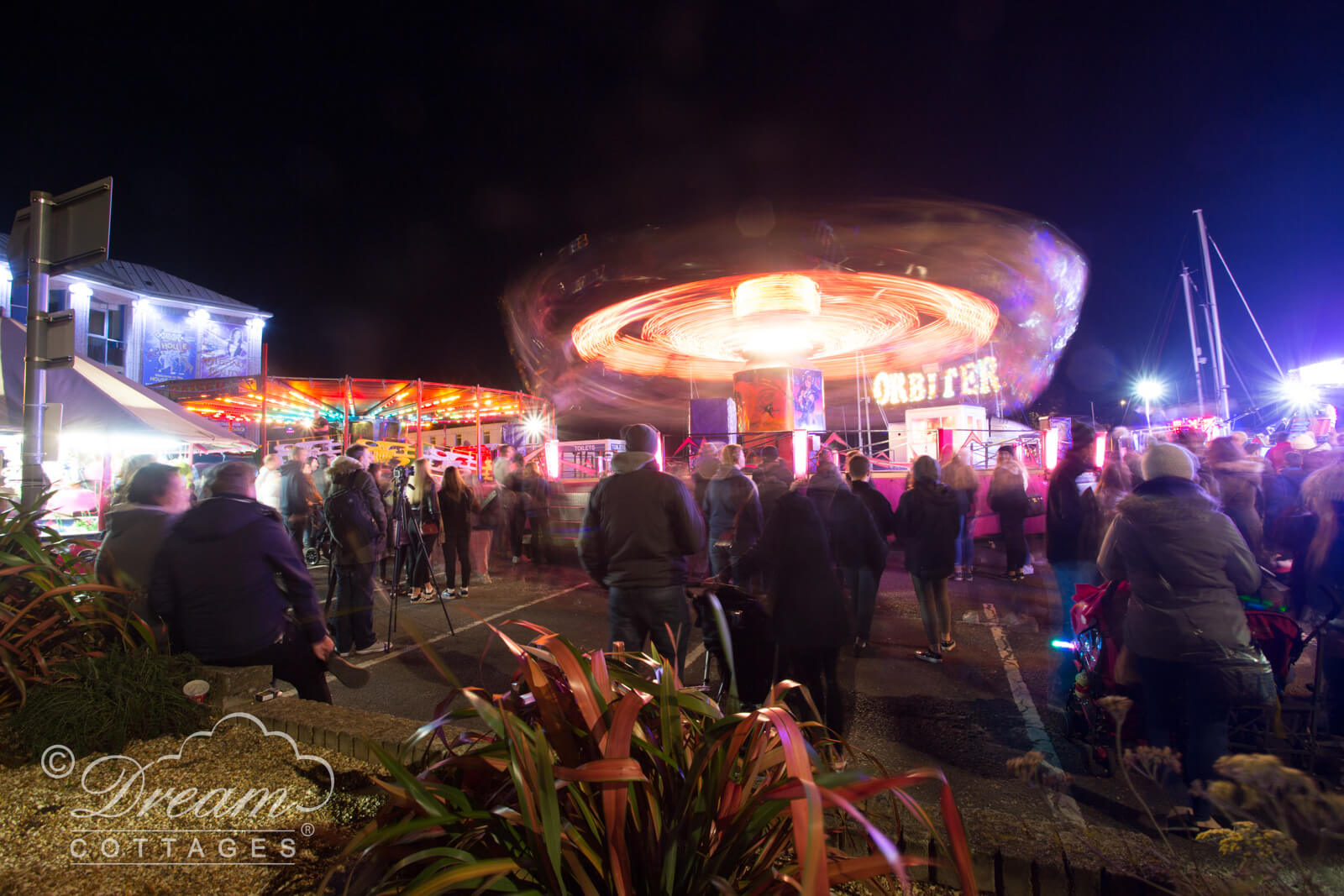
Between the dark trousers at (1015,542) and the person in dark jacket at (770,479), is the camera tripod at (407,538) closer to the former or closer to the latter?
the person in dark jacket at (770,479)

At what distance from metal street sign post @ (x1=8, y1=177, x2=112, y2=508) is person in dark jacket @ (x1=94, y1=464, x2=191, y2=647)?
1.29 meters

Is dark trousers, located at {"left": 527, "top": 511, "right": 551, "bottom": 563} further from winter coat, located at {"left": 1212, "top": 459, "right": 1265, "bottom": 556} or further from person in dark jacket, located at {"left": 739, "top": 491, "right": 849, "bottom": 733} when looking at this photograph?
winter coat, located at {"left": 1212, "top": 459, "right": 1265, "bottom": 556}

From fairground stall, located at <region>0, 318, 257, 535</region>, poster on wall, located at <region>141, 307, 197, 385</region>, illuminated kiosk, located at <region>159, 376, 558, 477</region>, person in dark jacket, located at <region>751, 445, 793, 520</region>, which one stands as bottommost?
person in dark jacket, located at <region>751, 445, 793, 520</region>

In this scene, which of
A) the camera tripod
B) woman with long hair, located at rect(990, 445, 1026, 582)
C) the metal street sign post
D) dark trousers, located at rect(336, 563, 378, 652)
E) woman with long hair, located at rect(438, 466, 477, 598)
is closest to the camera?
the metal street sign post

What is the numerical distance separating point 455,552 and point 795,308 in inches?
326

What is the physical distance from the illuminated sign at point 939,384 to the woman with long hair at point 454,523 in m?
15.3

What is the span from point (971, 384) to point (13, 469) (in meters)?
22.4

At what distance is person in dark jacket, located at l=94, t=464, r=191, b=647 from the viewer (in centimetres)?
304

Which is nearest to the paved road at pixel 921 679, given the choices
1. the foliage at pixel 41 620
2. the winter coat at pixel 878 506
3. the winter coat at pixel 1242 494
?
the winter coat at pixel 878 506

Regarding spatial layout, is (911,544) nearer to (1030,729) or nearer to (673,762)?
(1030,729)

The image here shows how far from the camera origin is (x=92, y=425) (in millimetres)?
7707

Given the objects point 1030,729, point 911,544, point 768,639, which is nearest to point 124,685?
point 768,639

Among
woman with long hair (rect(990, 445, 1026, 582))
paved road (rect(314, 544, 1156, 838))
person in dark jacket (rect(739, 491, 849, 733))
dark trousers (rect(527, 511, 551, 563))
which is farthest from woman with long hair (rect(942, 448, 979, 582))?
dark trousers (rect(527, 511, 551, 563))

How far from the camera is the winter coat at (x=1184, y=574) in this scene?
285 cm
